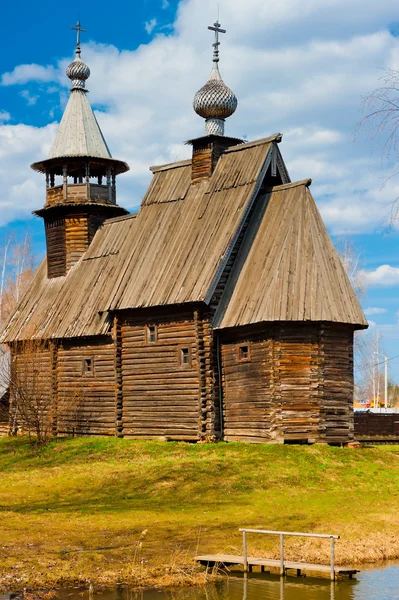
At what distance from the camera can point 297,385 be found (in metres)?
29.9

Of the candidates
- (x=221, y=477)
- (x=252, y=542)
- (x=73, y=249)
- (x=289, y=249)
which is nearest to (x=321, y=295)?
(x=289, y=249)

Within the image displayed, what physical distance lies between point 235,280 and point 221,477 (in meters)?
8.10

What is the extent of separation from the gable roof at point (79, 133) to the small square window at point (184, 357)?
1205 centimetres

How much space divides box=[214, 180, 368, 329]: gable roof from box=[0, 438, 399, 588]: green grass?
14.3ft

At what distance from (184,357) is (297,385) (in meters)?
4.89

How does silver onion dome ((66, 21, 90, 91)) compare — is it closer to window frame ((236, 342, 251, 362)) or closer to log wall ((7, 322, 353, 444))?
log wall ((7, 322, 353, 444))

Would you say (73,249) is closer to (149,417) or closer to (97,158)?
(97,158)

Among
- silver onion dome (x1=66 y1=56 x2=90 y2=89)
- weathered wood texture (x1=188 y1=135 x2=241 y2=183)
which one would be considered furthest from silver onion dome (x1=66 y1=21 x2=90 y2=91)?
weathered wood texture (x1=188 y1=135 x2=241 y2=183)

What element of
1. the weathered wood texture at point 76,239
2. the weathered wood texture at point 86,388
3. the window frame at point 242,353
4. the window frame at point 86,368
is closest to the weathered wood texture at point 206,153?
the weathered wood texture at point 76,239

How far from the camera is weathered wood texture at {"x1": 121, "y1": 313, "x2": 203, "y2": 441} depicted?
3247 centimetres

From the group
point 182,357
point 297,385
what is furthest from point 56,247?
point 297,385

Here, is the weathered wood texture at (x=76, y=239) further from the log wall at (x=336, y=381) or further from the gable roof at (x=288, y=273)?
the log wall at (x=336, y=381)

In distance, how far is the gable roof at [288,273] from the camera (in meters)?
29.9

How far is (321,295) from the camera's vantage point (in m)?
30.1
